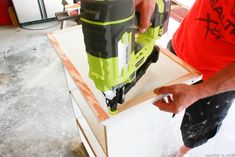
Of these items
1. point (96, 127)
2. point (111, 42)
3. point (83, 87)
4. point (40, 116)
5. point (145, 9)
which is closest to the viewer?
point (111, 42)

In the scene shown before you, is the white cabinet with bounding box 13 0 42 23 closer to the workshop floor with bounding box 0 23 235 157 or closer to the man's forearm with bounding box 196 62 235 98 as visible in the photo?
the workshop floor with bounding box 0 23 235 157

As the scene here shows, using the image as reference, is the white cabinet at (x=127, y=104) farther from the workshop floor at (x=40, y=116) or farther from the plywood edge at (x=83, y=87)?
the workshop floor at (x=40, y=116)

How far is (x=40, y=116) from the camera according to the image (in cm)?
166

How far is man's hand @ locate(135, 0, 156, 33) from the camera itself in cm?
67

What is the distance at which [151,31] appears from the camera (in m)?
0.79

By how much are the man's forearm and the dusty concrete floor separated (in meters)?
1.01

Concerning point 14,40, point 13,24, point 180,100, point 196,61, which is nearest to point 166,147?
point 196,61

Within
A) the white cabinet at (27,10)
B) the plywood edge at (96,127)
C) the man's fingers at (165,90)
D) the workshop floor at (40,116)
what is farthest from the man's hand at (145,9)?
the white cabinet at (27,10)

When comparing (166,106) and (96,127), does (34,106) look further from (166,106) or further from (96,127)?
(166,106)

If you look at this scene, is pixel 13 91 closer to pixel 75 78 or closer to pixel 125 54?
pixel 75 78

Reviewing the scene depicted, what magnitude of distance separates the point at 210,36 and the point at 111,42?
0.51 m

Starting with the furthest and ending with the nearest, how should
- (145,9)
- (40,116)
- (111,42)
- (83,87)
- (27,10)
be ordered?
(27,10) → (40,116) → (83,87) → (145,9) → (111,42)

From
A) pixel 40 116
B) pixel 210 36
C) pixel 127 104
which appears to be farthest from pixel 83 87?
pixel 40 116

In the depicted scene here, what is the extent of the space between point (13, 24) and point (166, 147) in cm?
250
